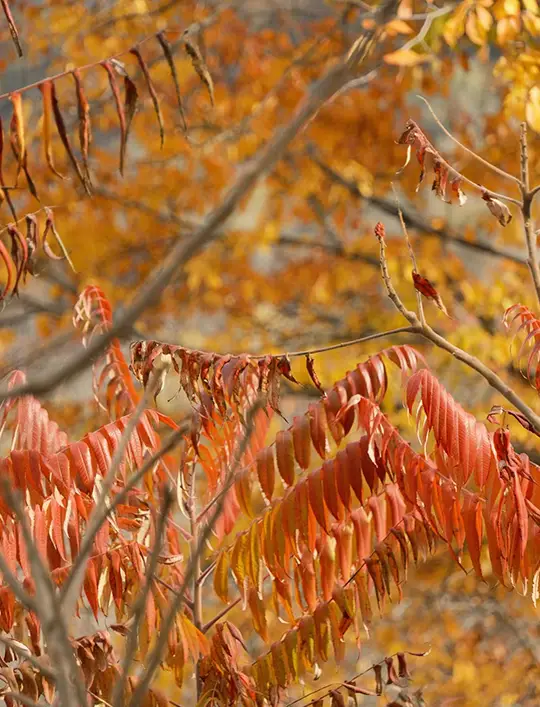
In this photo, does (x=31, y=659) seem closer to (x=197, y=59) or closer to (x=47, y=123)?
(x=47, y=123)

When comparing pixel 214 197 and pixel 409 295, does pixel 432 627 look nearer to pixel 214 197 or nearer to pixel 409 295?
pixel 409 295

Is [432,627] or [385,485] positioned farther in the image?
[432,627]

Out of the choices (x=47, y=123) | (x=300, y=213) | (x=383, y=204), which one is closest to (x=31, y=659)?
(x=47, y=123)

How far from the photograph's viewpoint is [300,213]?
394 inches

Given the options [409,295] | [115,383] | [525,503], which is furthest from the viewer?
[409,295]

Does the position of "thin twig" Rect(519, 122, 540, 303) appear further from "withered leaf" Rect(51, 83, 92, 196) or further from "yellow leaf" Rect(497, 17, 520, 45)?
"yellow leaf" Rect(497, 17, 520, 45)

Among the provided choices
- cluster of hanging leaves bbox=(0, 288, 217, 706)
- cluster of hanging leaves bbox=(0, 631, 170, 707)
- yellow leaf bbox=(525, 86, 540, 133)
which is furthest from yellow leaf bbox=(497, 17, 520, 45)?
cluster of hanging leaves bbox=(0, 631, 170, 707)

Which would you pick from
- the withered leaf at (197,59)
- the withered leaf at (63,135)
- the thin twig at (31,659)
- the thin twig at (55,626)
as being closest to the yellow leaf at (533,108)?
the withered leaf at (197,59)

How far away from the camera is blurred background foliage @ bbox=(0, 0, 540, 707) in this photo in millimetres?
8000

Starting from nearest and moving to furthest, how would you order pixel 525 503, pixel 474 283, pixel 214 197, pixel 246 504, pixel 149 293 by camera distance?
pixel 149 293 < pixel 525 503 < pixel 246 504 < pixel 474 283 < pixel 214 197

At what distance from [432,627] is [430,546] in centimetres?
701

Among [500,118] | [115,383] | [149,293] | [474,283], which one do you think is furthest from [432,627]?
[149,293]

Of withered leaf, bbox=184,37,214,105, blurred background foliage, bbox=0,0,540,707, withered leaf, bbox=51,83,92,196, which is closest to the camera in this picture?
withered leaf, bbox=51,83,92,196

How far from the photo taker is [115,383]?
3.15 metres
